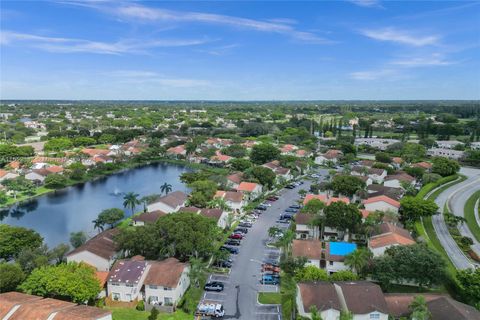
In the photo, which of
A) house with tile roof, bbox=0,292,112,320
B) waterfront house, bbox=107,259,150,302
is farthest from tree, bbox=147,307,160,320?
house with tile roof, bbox=0,292,112,320

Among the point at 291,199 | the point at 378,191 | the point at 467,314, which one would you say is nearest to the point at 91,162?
Result: the point at 291,199

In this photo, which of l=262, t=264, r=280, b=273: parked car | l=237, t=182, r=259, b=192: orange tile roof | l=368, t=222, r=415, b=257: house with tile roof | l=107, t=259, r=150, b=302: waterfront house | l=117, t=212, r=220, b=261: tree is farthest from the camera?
l=237, t=182, r=259, b=192: orange tile roof

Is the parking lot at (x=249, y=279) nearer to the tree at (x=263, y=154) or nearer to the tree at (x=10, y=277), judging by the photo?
the tree at (x=10, y=277)

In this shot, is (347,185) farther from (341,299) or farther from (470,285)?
(341,299)

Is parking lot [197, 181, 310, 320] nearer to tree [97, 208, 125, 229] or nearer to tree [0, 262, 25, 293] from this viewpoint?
tree [0, 262, 25, 293]

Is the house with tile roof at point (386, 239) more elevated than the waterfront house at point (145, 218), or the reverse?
the house with tile roof at point (386, 239)

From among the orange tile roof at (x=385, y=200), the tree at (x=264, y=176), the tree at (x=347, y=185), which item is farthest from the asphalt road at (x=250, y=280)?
the orange tile roof at (x=385, y=200)
